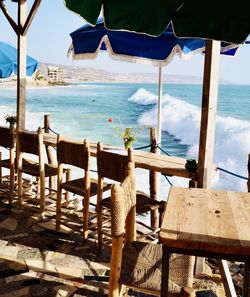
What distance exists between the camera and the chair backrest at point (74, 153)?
3525 mm

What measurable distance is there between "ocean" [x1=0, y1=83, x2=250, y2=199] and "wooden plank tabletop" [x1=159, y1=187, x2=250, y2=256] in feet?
8.23

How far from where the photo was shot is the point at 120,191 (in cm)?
188

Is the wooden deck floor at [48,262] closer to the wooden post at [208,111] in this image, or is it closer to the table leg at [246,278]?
the table leg at [246,278]

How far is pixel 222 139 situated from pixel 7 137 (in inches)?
739

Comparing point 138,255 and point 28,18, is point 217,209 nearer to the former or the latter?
point 138,255

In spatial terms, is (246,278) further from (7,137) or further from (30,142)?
(7,137)

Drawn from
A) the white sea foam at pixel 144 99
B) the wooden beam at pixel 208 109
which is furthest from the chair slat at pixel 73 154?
the white sea foam at pixel 144 99

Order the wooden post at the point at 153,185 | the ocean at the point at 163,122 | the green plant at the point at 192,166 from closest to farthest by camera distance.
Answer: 1. the green plant at the point at 192,166
2. the wooden post at the point at 153,185
3. the ocean at the point at 163,122

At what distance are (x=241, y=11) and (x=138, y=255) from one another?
143 centimetres

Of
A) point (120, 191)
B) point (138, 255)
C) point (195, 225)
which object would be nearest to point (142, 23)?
point (120, 191)

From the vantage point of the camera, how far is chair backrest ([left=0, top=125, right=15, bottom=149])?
14.3 feet

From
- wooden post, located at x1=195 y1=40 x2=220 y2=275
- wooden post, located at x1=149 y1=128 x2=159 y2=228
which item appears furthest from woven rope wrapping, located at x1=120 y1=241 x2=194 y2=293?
wooden post, located at x1=149 y1=128 x2=159 y2=228

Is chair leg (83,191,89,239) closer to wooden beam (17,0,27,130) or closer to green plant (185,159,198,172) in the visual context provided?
green plant (185,159,198,172)

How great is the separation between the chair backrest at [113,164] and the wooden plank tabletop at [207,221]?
0.69 metres
